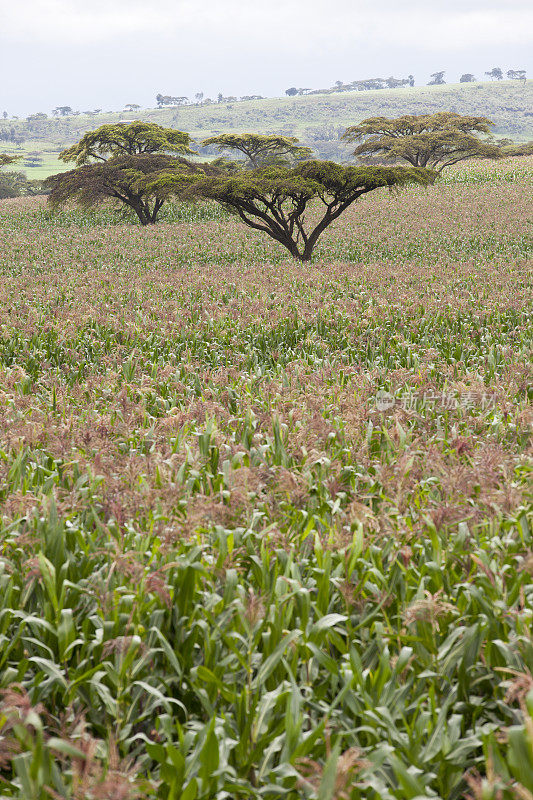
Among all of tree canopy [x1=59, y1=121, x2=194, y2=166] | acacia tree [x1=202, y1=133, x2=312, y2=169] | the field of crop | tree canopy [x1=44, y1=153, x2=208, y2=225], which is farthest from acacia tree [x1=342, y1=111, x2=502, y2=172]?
the field of crop

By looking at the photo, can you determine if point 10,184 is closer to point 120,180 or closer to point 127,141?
point 127,141

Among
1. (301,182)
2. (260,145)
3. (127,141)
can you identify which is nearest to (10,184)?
(260,145)

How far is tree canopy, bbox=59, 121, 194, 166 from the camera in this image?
1356 inches

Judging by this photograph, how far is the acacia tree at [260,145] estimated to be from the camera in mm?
42188

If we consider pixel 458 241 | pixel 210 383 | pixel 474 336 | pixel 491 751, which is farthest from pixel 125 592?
pixel 458 241

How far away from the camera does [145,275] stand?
1758 centimetres

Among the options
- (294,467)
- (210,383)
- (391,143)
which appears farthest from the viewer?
(391,143)

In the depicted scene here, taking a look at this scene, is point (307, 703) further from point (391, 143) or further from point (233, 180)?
point (391, 143)

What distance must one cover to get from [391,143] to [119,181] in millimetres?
21847

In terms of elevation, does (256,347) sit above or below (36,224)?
below

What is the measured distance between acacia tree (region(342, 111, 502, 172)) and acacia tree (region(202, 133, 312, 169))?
4.25 metres

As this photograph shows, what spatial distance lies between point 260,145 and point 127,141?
45.3 feet

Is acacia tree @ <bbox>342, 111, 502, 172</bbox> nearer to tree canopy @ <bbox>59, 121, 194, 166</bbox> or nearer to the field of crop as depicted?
tree canopy @ <bbox>59, 121, 194, 166</bbox>

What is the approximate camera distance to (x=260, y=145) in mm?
45969
